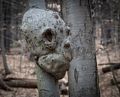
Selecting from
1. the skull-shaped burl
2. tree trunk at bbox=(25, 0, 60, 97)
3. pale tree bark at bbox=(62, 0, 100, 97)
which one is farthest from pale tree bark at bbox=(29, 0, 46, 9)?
pale tree bark at bbox=(62, 0, 100, 97)

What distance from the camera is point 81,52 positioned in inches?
249

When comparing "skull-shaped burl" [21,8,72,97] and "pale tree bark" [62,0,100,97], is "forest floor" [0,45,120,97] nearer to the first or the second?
"skull-shaped burl" [21,8,72,97]

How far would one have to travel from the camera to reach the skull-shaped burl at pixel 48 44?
339 cm

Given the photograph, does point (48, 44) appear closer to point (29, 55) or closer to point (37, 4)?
point (29, 55)

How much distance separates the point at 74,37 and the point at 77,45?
0.15 meters

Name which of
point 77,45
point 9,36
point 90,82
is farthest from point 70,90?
point 9,36

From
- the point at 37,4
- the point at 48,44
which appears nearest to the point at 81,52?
the point at 37,4

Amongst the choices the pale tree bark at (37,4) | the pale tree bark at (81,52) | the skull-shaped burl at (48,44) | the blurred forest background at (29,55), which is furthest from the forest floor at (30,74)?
the pale tree bark at (81,52)

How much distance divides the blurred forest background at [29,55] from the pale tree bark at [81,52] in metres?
0.29

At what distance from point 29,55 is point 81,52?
2876mm

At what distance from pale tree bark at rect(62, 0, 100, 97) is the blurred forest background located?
29 cm

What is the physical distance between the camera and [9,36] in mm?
16375

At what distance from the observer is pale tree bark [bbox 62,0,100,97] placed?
6293 millimetres

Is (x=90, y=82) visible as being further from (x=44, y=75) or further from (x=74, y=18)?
(x=44, y=75)
